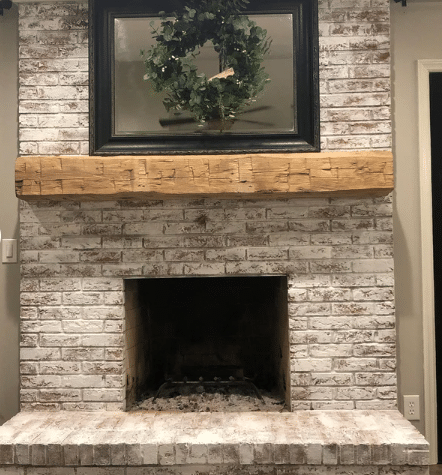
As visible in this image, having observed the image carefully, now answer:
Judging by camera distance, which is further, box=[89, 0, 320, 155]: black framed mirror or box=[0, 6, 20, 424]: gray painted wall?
box=[0, 6, 20, 424]: gray painted wall

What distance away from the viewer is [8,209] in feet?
7.77

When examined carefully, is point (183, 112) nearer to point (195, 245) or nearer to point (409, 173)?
point (195, 245)

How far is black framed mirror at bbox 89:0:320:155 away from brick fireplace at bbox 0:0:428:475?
7cm

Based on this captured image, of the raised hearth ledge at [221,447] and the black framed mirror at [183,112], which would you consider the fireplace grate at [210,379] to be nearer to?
the raised hearth ledge at [221,447]

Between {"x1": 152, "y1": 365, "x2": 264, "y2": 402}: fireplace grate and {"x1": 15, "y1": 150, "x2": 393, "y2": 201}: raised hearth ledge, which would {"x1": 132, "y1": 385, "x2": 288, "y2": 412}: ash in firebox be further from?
{"x1": 15, "y1": 150, "x2": 393, "y2": 201}: raised hearth ledge

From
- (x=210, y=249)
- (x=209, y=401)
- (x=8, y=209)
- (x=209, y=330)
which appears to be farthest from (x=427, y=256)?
(x=8, y=209)

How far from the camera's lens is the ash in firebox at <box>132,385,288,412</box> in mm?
2242

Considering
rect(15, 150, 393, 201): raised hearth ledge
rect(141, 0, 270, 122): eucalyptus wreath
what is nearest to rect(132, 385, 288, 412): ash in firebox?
rect(15, 150, 393, 201): raised hearth ledge

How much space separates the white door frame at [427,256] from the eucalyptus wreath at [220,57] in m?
0.82

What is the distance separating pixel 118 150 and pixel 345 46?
1.12m

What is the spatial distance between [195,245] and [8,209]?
952 mm

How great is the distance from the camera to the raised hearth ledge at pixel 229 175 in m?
2.03

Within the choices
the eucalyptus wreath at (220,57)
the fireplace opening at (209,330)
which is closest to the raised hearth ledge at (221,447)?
the fireplace opening at (209,330)

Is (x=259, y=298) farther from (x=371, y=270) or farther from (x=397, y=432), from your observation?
(x=397, y=432)
